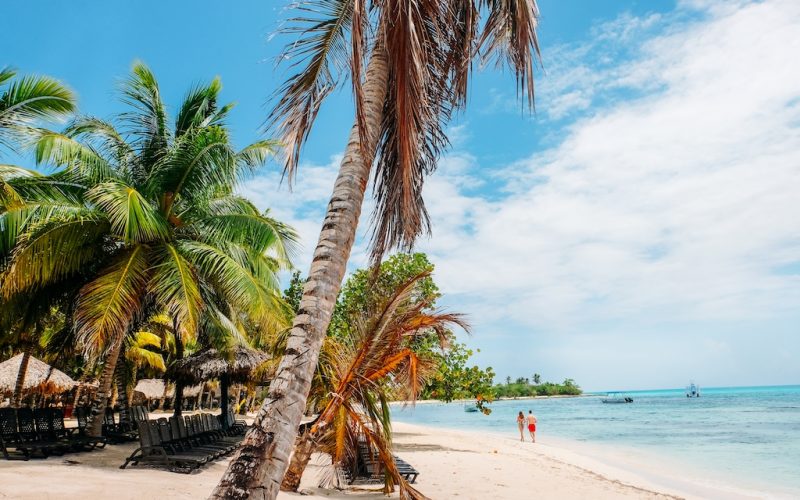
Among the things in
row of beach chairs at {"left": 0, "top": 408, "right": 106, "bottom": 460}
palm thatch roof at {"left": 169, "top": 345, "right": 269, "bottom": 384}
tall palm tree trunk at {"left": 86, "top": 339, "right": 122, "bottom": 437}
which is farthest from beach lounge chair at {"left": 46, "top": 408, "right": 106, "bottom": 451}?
palm thatch roof at {"left": 169, "top": 345, "right": 269, "bottom": 384}

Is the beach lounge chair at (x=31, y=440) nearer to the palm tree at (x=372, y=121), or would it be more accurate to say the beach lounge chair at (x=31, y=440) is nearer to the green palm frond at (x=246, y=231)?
the green palm frond at (x=246, y=231)

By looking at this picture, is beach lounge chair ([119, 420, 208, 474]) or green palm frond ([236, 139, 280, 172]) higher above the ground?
green palm frond ([236, 139, 280, 172])

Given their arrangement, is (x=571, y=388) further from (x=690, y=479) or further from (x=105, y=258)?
(x=105, y=258)

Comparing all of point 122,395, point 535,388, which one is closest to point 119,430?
point 122,395

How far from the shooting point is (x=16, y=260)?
30.9 ft

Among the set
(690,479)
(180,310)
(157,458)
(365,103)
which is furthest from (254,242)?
(690,479)

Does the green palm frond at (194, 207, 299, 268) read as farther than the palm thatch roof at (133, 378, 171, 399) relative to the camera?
No

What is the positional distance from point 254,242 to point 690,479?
14554 millimetres

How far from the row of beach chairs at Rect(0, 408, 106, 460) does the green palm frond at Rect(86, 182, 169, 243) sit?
3.61m

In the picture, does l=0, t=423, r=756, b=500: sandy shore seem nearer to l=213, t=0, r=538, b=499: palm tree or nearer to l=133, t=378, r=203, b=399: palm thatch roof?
l=213, t=0, r=538, b=499: palm tree

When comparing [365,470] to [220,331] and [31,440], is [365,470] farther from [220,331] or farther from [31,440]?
[220,331]

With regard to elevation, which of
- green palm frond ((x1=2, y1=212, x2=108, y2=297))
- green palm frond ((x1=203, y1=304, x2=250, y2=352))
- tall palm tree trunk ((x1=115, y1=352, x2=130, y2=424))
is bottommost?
tall palm tree trunk ((x1=115, y1=352, x2=130, y2=424))

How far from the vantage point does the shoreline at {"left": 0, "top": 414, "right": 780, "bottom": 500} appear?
626 cm

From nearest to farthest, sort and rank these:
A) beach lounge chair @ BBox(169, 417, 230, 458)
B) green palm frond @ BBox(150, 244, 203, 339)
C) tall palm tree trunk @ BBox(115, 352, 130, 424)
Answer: green palm frond @ BBox(150, 244, 203, 339) < beach lounge chair @ BBox(169, 417, 230, 458) < tall palm tree trunk @ BBox(115, 352, 130, 424)
